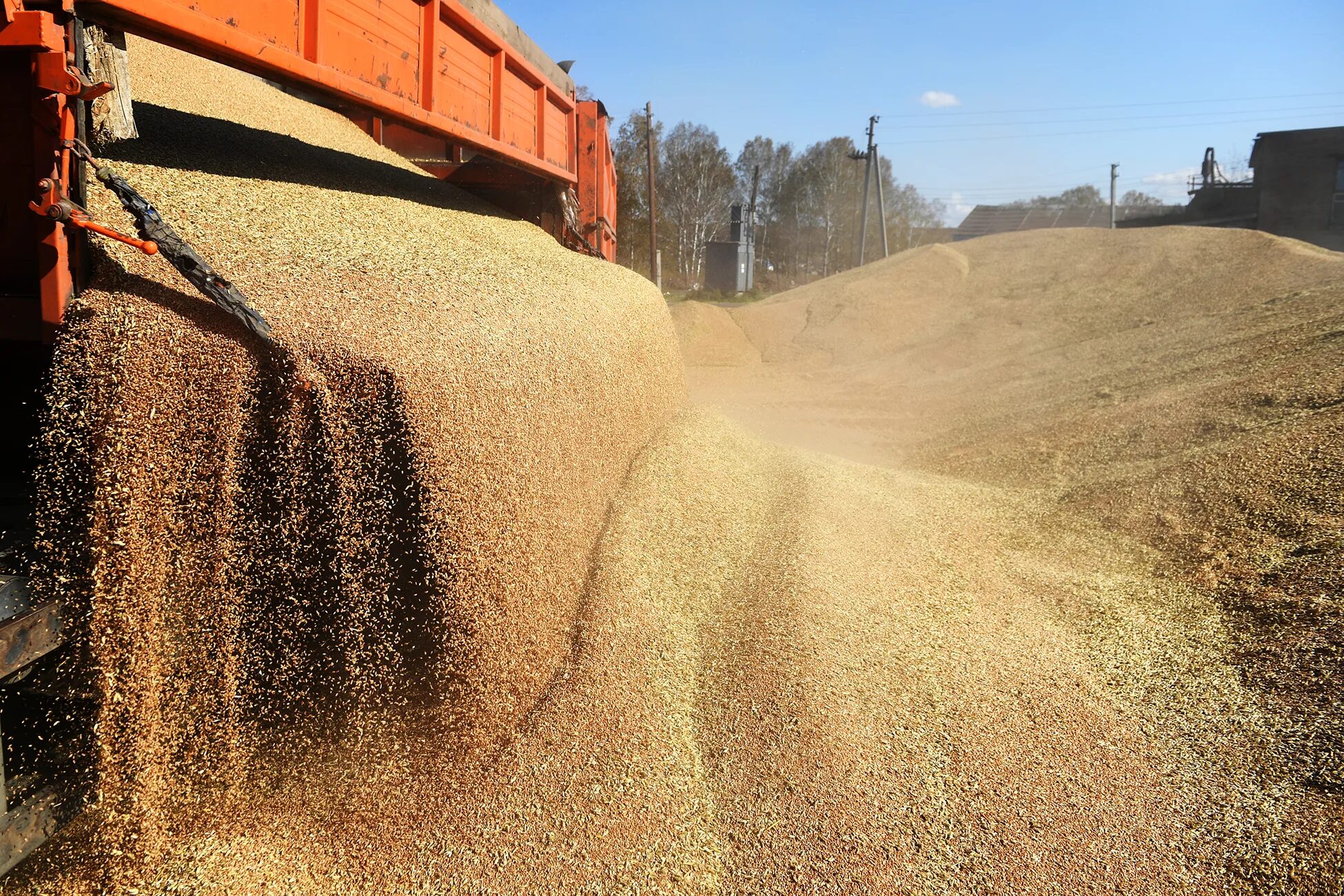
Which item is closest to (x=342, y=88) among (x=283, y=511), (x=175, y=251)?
(x=175, y=251)

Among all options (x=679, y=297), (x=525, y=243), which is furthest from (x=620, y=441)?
(x=679, y=297)

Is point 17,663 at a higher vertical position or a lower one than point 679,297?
lower

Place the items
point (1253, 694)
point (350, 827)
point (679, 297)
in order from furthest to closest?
point (679, 297), point (1253, 694), point (350, 827)

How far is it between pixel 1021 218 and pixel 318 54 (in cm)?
4152

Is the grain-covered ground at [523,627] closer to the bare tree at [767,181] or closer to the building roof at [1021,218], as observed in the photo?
the building roof at [1021,218]

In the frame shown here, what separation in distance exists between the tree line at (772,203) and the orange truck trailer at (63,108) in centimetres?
3267

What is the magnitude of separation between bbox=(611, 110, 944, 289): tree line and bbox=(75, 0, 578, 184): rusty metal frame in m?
31.8

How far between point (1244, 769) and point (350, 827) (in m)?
2.89

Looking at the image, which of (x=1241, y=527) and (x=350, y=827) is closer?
(x=350, y=827)

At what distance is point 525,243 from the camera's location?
16.6 feet

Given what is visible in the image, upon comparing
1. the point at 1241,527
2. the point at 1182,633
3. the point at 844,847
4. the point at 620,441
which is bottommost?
the point at 844,847

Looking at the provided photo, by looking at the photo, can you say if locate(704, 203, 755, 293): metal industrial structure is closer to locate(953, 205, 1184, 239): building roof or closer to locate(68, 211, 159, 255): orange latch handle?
locate(953, 205, 1184, 239): building roof

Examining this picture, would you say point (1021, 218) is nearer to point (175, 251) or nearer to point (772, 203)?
point (772, 203)

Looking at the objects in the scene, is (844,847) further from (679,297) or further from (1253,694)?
(679,297)
